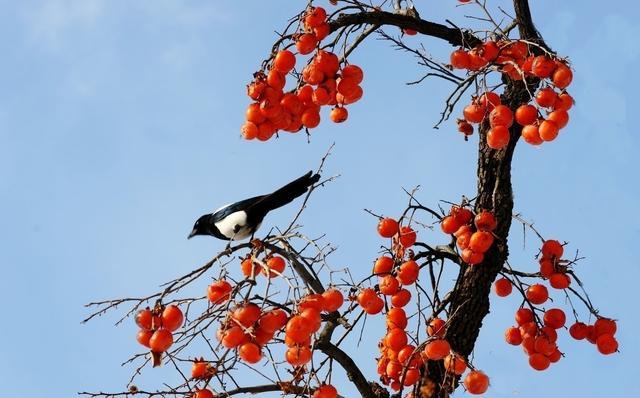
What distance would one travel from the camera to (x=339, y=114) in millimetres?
3504

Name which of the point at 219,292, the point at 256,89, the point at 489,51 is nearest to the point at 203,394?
the point at 219,292

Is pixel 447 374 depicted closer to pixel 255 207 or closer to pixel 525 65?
pixel 525 65

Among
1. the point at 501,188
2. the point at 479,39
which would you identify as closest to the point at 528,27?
the point at 479,39

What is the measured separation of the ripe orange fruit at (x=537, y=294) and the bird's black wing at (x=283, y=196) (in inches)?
48.8

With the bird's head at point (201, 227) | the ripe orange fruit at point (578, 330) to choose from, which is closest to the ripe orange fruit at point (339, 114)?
the ripe orange fruit at point (578, 330)

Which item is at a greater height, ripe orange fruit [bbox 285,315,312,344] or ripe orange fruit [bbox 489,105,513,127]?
ripe orange fruit [bbox 489,105,513,127]

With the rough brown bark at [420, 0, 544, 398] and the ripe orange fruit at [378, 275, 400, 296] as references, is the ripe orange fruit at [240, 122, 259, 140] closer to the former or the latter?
the ripe orange fruit at [378, 275, 400, 296]

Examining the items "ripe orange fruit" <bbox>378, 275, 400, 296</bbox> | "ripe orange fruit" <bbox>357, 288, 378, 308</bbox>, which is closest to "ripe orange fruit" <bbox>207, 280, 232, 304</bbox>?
"ripe orange fruit" <bbox>357, 288, 378, 308</bbox>

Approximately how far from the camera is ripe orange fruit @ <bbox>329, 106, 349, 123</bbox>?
350cm

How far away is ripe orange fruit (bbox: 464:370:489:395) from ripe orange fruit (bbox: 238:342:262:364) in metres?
0.93

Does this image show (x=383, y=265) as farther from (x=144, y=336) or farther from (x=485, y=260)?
(x=144, y=336)

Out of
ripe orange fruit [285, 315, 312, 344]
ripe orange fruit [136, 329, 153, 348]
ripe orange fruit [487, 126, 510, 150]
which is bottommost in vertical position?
ripe orange fruit [285, 315, 312, 344]

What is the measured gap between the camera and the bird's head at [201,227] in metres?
5.10

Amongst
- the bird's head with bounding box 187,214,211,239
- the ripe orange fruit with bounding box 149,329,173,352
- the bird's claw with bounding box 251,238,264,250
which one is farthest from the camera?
the bird's head with bounding box 187,214,211,239
